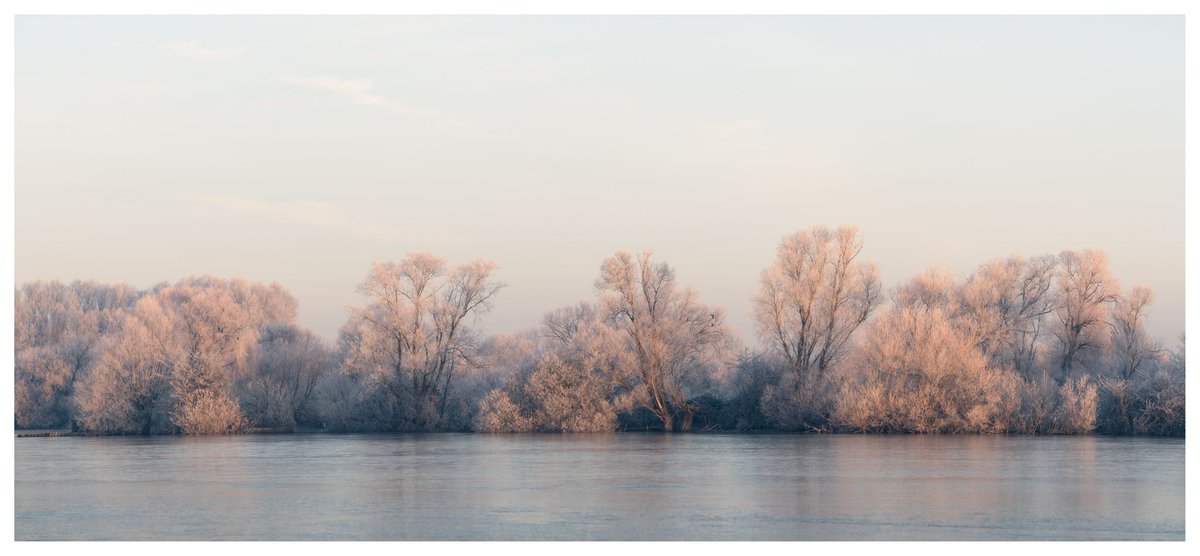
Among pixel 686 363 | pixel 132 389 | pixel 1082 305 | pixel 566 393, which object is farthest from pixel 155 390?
pixel 1082 305

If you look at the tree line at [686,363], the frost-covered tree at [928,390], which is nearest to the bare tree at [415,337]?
the tree line at [686,363]

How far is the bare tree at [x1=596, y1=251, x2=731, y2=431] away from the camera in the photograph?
171ft

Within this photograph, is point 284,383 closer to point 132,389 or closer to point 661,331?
point 132,389

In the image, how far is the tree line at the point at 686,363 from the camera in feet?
150

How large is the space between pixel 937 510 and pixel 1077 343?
35957 mm

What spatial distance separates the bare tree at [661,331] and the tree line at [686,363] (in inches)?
3.5

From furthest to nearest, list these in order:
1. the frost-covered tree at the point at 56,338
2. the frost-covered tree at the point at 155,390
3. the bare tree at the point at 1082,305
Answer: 1. the frost-covered tree at the point at 56,338
2. the bare tree at the point at 1082,305
3. the frost-covered tree at the point at 155,390

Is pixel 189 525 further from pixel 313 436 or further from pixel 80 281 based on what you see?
pixel 80 281

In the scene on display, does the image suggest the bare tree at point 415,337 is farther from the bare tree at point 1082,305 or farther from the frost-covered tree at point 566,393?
the bare tree at point 1082,305

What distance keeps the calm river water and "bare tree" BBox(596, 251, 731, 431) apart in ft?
41.5

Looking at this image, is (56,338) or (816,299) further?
(56,338)

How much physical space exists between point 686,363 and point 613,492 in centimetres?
2907

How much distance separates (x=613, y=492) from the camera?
23.8 m

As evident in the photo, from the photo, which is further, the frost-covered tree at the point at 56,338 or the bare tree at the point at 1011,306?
the frost-covered tree at the point at 56,338
